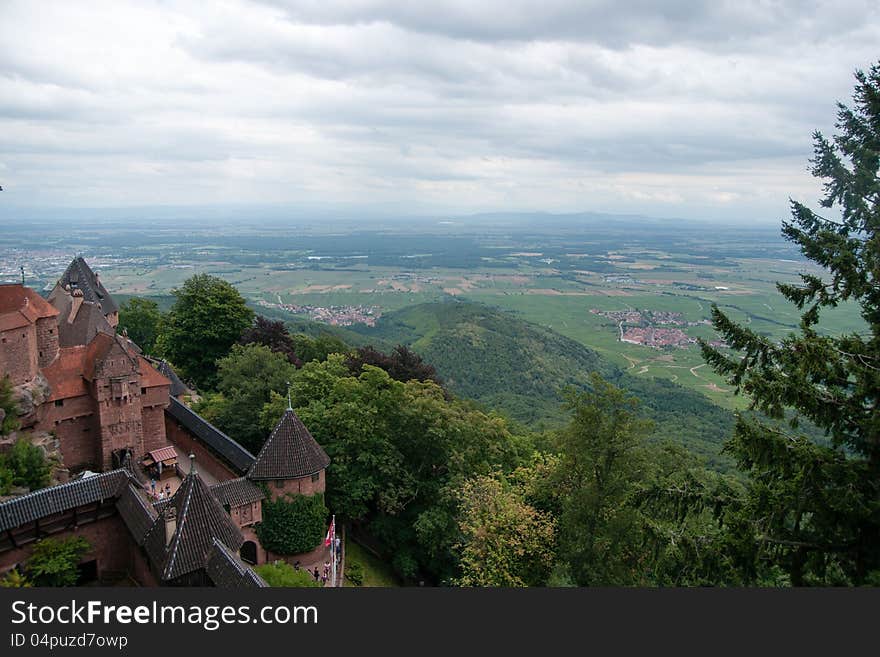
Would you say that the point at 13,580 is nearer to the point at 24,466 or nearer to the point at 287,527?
the point at 24,466

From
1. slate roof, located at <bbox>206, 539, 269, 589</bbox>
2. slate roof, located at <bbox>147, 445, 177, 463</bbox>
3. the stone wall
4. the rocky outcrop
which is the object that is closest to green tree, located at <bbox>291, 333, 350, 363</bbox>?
slate roof, located at <bbox>147, 445, 177, 463</bbox>

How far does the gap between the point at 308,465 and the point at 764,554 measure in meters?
16.2

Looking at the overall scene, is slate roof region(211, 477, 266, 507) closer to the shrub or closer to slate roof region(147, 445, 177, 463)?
the shrub

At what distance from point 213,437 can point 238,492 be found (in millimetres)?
6004

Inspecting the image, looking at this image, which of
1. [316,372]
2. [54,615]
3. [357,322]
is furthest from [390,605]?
[357,322]

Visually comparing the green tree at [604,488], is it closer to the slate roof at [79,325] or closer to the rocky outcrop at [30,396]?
the rocky outcrop at [30,396]

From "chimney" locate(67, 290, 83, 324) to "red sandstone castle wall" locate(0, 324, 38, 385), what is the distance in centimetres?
640

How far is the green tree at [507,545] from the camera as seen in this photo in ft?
68.5

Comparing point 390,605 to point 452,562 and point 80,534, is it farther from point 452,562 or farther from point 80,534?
point 452,562

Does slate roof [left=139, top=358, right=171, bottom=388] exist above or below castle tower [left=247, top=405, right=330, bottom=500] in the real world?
above

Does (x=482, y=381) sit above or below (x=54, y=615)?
below

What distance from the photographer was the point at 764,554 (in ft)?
35.8

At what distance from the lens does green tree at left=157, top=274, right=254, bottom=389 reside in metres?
43.3

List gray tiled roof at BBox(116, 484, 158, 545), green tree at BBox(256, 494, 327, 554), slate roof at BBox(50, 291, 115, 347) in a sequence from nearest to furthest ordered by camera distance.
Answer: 1. gray tiled roof at BBox(116, 484, 158, 545)
2. green tree at BBox(256, 494, 327, 554)
3. slate roof at BBox(50, 291, 115, 347)
